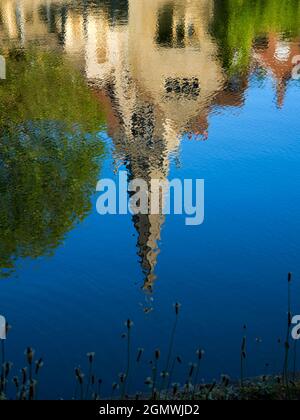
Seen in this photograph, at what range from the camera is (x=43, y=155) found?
24062 mm

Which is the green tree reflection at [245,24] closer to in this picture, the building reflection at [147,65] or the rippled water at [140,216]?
the rippled water at [140,216]

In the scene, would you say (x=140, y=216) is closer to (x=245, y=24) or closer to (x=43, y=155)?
(x=43, y=155)

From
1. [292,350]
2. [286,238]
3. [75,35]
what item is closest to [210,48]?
[75,35]

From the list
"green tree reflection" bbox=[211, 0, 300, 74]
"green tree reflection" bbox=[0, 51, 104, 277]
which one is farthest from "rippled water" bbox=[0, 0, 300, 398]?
"green tree reflection" bbox=[211, 0, 300, 74]

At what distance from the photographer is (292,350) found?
43.7 feet

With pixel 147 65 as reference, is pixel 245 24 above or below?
above

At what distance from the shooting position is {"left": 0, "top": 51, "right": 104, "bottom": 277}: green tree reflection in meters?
18.7

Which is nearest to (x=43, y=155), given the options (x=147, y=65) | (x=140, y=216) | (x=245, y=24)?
(x=140, y=216)

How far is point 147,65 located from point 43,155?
16.2m

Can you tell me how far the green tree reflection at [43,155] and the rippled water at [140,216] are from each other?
68 mm

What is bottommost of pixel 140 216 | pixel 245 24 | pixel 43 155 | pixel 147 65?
pixel 140 216

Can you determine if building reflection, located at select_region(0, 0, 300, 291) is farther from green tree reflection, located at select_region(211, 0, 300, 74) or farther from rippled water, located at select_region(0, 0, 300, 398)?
green tree reflection, located at select_region(211, 0, 300, 74)

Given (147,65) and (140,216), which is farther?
(147,65)

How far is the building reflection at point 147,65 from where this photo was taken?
1014 inches
